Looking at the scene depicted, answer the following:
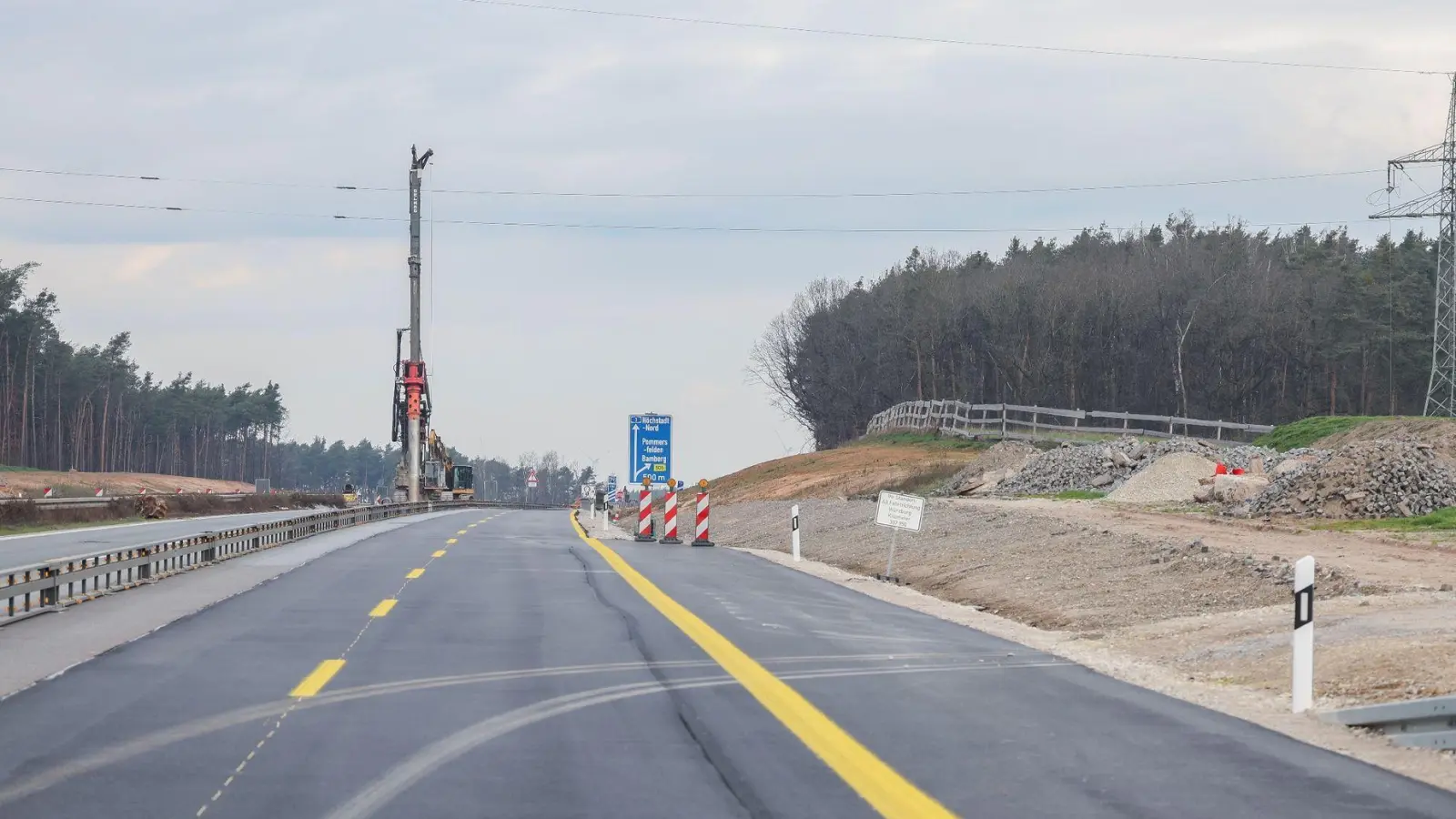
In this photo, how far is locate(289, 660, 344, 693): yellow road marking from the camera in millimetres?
11344

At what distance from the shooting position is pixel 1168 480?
41.5m

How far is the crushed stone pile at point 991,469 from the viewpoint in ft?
163

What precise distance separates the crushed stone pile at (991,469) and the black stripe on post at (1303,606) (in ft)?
124

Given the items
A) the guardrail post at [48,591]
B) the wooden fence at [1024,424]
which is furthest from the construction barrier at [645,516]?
the wooden fence at [1024,424]

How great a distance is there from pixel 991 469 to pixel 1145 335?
189 feet

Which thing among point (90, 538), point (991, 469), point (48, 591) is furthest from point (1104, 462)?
point (48, 591)

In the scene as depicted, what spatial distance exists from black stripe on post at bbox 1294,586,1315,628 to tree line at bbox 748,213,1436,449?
83635 millimetres

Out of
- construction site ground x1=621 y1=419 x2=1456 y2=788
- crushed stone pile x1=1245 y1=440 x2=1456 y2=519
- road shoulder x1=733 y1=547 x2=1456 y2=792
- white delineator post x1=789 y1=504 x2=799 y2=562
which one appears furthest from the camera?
white delineator post x1=789 y1=504 x2=799 y2=562

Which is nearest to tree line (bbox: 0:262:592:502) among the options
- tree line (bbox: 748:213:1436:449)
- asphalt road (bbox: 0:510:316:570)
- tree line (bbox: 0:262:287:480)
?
tree line (bbox: 0:262:287:480)

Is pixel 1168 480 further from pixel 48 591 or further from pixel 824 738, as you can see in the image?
pixel 824 738

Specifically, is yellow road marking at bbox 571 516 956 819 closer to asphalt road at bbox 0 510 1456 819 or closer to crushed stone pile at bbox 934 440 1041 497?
asphalt road at bbox 0 510 1456 819

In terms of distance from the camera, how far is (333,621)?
16609mm

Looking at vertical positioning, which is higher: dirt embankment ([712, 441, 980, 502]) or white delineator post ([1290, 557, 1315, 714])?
dirt embankment ([712, 441, 980, 502])

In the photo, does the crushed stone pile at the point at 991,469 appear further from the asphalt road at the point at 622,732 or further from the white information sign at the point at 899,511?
the asphalt road at the point at 622,732
